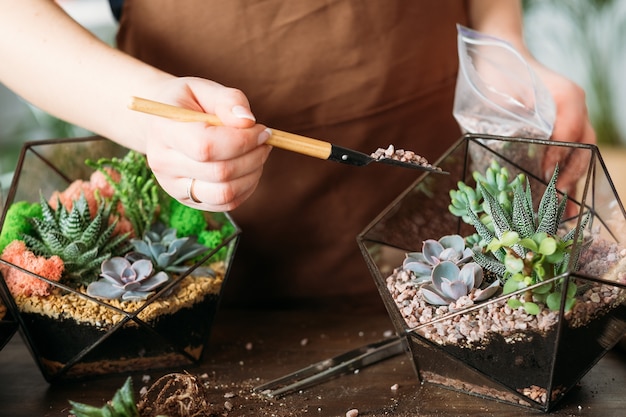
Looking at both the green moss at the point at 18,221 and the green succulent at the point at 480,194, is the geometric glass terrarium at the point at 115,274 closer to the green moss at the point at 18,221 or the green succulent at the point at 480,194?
the green moss at the point at 18,221

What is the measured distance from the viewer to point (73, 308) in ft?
2.37

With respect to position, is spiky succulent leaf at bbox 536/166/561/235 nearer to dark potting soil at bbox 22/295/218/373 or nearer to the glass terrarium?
dark potting soil at bbox 22/295/218/373

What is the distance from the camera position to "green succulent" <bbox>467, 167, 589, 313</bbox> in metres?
0.61

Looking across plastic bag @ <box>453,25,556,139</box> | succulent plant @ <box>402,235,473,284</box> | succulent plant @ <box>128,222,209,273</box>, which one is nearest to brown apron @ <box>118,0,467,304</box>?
plastic bag @ <box>453,25,556,139</box>

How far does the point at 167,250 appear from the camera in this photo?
78cm

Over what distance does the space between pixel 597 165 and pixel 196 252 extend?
1.39 ft

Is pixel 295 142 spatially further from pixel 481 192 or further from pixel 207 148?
pixel 481 192

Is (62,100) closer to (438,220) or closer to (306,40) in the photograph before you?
(306,40)

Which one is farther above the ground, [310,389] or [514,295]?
[514,295]

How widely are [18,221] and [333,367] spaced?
0.37 metres

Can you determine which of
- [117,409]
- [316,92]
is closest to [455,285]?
[117,409]

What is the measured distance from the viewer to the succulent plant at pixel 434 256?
0.69 metres

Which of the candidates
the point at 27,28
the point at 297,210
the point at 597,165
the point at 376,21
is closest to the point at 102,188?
the point at 27,28

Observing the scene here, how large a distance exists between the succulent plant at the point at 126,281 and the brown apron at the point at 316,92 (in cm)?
31
